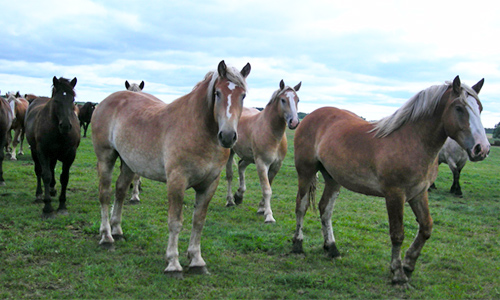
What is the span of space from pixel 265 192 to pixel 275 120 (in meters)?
1.55

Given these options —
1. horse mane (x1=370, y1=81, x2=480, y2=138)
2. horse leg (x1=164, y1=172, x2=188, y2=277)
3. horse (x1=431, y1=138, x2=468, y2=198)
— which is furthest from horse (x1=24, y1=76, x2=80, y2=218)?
horse (x1=431, y1=138, x2=468, y2=198)

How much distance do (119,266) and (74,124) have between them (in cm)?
358

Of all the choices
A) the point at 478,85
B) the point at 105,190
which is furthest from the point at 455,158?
the point at 105,190

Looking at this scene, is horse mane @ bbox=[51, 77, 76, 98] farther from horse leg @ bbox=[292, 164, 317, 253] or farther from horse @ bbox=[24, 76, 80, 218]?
horse leg @ bbox=[292, 164, 317, 253]

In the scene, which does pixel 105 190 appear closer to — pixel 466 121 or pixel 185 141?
pixel 185 141

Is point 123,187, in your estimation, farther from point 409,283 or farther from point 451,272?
point 451,272

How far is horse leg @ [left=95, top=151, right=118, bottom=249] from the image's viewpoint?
17.9 ft

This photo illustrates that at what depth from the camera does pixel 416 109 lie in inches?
179

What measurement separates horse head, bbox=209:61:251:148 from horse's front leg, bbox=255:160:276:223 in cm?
365

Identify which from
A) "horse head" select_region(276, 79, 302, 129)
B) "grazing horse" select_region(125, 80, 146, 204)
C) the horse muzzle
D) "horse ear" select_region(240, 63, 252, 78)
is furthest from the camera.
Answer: "grazing horse" select_region(125, 80, 146, 204)

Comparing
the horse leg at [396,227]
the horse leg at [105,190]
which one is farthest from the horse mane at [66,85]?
the horse leg at [396,227]

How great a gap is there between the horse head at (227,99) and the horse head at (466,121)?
7.80 ft

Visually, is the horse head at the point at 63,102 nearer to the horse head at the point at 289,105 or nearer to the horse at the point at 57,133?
the horse at the point at 57,133

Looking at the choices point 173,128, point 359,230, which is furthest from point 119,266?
point 359,230
